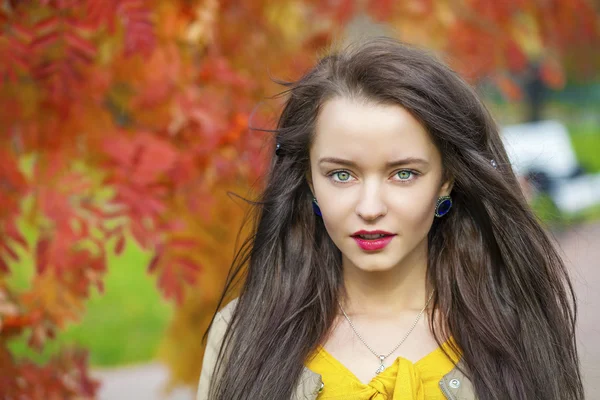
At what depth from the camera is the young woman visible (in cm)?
214

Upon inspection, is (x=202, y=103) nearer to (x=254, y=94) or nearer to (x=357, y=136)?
(x=254, y=94)

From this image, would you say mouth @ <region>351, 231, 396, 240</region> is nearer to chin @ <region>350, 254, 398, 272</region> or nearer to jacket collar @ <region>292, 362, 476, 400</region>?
chin @ <region>350, 254, 398, 272</region>

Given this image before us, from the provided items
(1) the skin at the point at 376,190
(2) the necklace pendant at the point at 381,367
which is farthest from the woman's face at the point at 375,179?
(2) the necklace pendant at the point at 381,367

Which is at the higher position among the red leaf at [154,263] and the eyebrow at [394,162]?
the red leaf at [154,263]

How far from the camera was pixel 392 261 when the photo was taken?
→ 2.16 meters

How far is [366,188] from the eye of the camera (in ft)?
6.93

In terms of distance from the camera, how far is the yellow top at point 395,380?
7.04ft

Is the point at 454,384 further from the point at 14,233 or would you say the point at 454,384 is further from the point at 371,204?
the point at 14,233

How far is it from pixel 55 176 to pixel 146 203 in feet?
1.23

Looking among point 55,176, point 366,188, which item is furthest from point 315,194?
point 55,176

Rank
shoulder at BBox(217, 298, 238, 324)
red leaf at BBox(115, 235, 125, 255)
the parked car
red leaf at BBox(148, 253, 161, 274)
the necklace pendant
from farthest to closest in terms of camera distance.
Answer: the parked car < red leaf at BBox(148, 253, 161, 274) < red leaf at BBox(115, 235, 125, 255) < shoulder at BBox(217, 298, 238, 324) < the necklace pendant

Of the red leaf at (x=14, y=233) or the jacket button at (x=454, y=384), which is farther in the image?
the red leaf at (x=14, y=233)

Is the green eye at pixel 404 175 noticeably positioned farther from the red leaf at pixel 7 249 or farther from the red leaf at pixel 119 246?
the red leaf at pixel 7 249

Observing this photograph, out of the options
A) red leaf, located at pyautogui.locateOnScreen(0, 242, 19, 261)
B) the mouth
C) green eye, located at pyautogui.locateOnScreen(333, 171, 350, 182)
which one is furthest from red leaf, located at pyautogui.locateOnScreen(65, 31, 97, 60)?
the mouth
